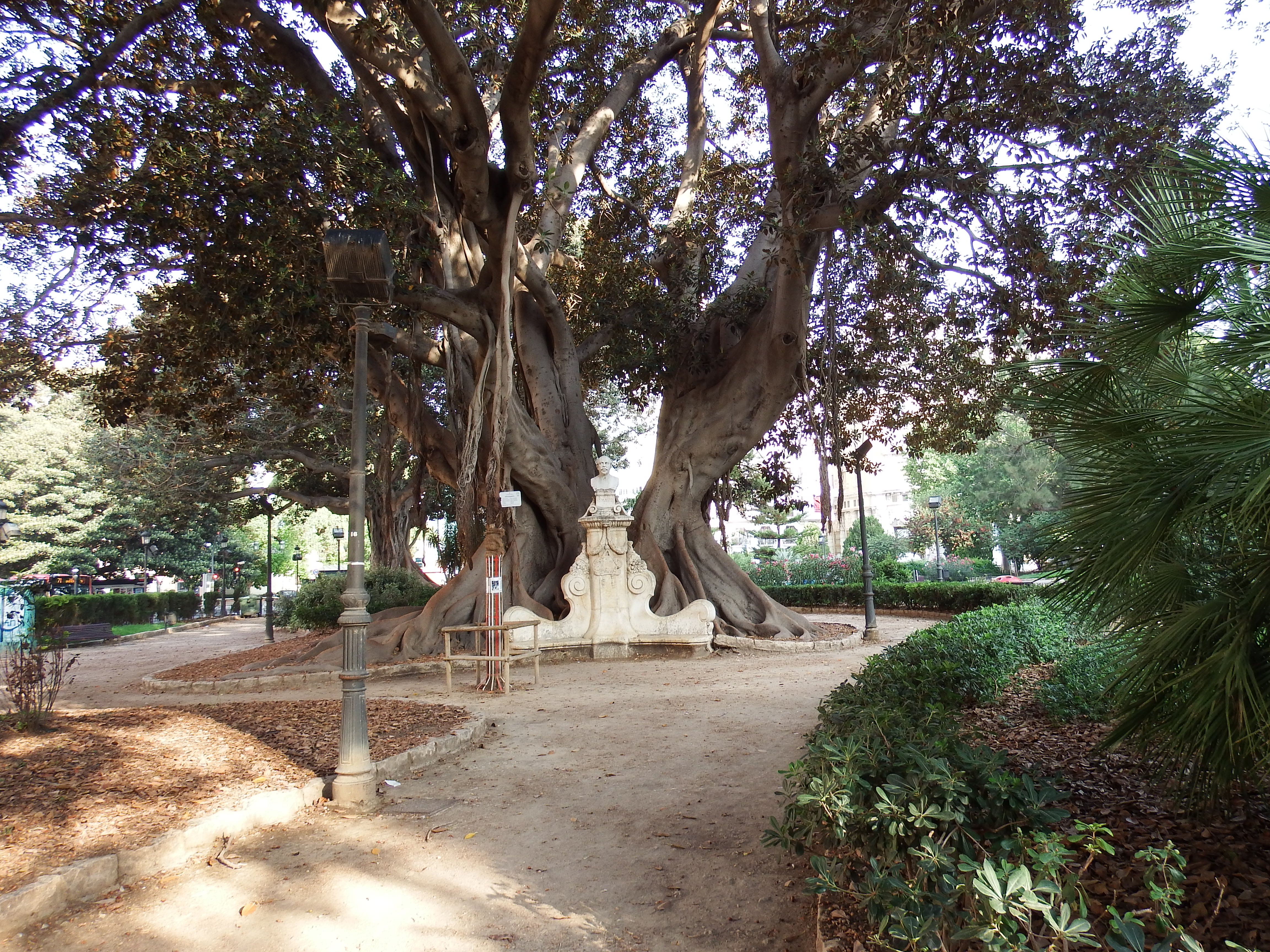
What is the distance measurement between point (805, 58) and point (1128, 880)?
9.00 meters

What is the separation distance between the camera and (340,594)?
1595cm

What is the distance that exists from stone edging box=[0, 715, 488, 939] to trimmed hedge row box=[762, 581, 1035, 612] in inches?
518

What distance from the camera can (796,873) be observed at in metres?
3.61

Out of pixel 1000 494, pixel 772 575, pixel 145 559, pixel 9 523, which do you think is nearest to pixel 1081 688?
pixel 772 575

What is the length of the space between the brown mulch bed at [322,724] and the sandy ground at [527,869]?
466 mm

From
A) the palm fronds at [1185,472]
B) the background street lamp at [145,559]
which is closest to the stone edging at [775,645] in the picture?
the palm fronds at [1185,472]

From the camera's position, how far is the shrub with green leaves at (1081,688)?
5.05 m

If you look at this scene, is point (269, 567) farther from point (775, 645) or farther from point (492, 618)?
point (775, 645)

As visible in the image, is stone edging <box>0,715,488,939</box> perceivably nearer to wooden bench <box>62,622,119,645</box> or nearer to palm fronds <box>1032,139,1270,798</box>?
palm fronds <box>1032,139,1270,798</box>

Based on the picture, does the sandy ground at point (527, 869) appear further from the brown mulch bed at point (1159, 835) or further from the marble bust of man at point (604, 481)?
the marble bust of man at point (604, 481)

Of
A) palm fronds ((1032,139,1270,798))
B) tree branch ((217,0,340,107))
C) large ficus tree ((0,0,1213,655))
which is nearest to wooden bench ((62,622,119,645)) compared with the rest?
large ficus tree ((0,0,1213,655))

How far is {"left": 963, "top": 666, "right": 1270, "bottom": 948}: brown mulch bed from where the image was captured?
2.29 meters

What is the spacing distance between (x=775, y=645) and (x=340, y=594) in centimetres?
915

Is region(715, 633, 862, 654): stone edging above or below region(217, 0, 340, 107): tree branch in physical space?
below
